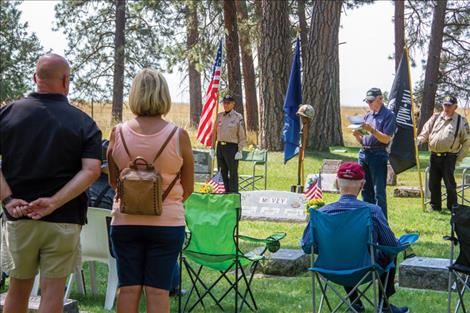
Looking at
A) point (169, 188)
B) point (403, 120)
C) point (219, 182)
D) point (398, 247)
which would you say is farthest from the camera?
point (219, 182)

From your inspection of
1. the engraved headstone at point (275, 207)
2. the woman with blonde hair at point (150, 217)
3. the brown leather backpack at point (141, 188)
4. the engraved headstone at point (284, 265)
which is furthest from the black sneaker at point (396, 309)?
the engraved headstone at point (275, 207)

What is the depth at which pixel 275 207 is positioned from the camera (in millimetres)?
10852

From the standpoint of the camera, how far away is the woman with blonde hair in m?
4.09

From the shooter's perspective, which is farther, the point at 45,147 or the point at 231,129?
the point at 231,129

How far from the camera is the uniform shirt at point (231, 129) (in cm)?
1259

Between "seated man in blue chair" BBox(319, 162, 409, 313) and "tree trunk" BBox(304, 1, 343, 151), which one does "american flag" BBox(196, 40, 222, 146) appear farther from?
"seated man in blue chair" BBox(319, 162, 409, 313)

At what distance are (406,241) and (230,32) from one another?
53.3ft

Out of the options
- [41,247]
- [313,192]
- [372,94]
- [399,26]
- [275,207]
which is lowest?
[275,207]

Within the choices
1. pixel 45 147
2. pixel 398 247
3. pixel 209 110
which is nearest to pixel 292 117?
pixel 209 110

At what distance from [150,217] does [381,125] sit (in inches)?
201

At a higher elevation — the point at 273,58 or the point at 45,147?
the point at 273,58

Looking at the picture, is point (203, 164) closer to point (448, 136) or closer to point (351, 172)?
point (448, 136)

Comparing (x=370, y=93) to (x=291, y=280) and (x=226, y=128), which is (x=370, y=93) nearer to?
(x=291, y=280)

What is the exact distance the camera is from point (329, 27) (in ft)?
62.8
